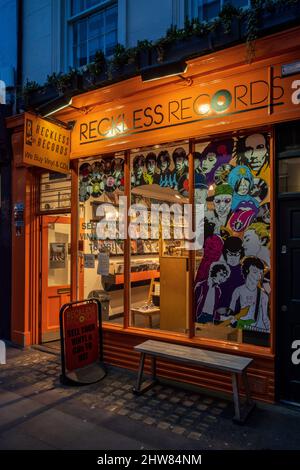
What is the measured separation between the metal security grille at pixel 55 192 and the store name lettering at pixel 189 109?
934 mm

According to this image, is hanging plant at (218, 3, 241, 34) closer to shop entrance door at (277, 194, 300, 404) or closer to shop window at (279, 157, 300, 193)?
shop window at (279, 157, 300, 193)

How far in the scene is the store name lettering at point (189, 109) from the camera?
455 centimetres

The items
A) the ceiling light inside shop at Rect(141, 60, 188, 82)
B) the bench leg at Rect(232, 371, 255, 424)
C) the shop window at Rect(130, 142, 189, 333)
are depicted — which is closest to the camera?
the bench leg at Rect(232, 371, 255, 424)

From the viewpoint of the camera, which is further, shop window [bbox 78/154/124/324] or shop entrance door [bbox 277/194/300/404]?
shop window [bbox 78/154/124/324]

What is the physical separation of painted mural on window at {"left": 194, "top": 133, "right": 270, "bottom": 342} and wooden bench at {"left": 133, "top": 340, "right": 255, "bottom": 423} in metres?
0.49

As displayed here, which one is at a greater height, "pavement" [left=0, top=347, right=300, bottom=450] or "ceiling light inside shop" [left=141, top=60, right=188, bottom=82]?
"ceiling light inside shop" [left=141, top=60, right=188, bottom=82]

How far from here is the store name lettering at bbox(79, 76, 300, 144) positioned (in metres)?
4.55

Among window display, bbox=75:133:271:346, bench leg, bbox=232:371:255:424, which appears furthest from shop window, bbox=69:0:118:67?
bench leg, bbox=232:371:255:424

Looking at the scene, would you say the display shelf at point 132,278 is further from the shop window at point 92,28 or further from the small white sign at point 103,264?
the shop window at point 92,28

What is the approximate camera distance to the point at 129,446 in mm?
3504

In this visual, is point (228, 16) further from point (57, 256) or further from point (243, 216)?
point (57, 256)

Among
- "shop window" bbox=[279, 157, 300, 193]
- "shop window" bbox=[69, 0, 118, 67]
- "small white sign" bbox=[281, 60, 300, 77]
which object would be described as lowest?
"shop window" bbox=[279, 157, 300, 193]

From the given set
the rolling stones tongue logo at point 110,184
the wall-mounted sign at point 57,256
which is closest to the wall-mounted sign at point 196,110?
the rolling stones tongue logo at point 110,184

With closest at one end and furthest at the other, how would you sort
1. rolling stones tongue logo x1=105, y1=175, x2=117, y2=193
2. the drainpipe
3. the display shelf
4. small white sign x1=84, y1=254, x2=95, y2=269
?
the display shelf < rolling stones tongue logo x1=105, y1=175, x2=117, y2=193 < small white sign x1=84, y1=254, x2=95, y2=269 < the drainpipe
